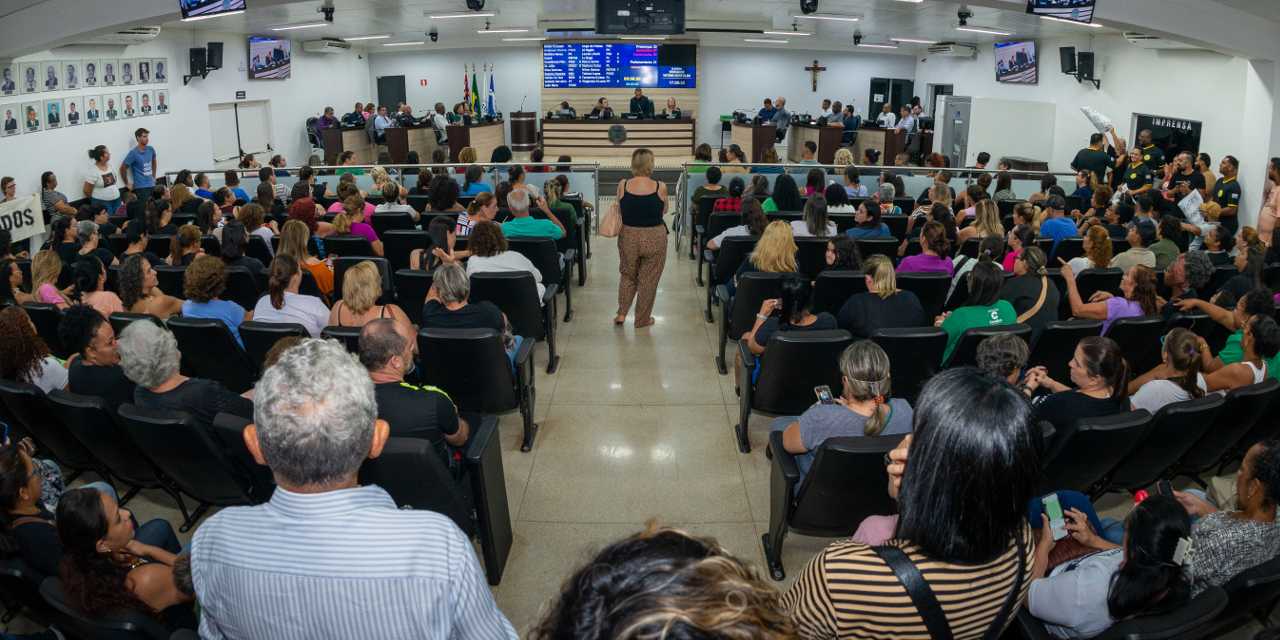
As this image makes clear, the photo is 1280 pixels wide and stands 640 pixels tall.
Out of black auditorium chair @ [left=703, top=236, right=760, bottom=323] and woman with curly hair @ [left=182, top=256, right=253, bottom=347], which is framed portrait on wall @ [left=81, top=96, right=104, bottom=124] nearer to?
woman with curly hair @ [left=182, top=256, right=253, bottom=347]

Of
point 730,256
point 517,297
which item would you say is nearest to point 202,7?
point 517,297

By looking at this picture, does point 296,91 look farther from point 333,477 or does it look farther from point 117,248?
point 333,477

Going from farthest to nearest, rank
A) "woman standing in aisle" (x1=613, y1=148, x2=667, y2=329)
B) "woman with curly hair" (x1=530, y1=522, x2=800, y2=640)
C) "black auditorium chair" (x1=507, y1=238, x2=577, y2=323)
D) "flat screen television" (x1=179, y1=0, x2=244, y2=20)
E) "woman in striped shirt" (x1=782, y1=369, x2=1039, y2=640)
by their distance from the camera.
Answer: "flat screen television" (x1=179, y1=0, x2=244, y2=20) < "woman standing in aisle" (x1=613, y1=148, x2=667, y2=329) < "black auditorium chair" (x1=507, y1=238, x2=577, y2=323) < "woman in striped shirt" (x1=782, y1=369, x2=1039, y2=640) < "woman with curly hair" (x1=530, y1=522, x2=800, y2=640)

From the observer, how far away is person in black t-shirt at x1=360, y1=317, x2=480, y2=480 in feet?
9.17

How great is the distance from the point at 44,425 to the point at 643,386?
316 cm

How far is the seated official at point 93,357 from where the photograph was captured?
3.31 meters

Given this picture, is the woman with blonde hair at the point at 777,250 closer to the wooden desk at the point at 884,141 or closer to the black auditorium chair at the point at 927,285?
the black auditorium chair at the point at 927,285

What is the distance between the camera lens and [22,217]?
798 centimetres

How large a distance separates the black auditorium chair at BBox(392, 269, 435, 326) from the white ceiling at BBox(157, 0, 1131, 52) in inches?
247

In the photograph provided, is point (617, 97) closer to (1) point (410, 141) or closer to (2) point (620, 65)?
(2) point (620, 65)

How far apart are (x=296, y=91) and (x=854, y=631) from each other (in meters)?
18.1

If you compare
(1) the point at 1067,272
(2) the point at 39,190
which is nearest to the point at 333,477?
(1) the point at 1067,272

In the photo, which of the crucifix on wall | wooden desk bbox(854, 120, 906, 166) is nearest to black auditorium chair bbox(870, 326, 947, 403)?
wooden desk bbox(854, 120, 906, 166)

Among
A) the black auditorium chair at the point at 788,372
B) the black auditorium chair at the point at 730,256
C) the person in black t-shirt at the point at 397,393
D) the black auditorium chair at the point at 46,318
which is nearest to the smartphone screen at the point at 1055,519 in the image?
the black auditorium chair at the point at 788,372
